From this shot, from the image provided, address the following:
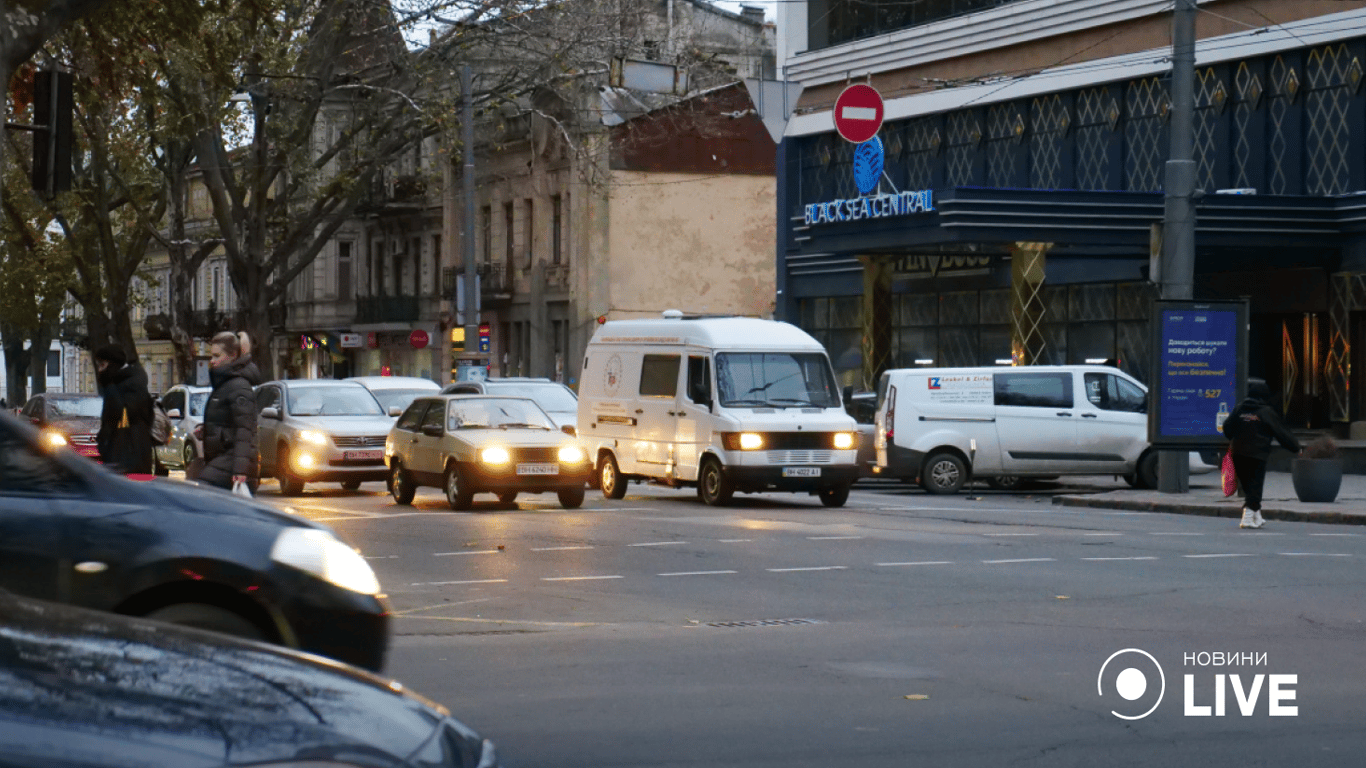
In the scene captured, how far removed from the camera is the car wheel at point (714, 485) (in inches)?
966

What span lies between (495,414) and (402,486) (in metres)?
1.74

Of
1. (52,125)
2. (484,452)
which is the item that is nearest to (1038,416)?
(484,452)

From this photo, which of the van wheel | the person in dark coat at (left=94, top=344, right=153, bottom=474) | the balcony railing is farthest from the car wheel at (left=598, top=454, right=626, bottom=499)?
the balcony railing

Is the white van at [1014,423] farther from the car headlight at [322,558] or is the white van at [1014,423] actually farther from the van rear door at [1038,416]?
the car headlight at [322,558]

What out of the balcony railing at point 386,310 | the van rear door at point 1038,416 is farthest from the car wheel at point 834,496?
the balcony railing at point 386,310

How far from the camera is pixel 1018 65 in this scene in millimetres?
38906

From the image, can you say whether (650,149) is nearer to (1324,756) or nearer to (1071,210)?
(1071,210)

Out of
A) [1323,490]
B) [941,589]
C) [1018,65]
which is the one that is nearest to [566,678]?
[941,589]

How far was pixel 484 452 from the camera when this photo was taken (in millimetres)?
23484

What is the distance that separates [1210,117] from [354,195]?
1873 centimetres

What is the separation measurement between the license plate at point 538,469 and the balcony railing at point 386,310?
134 feet

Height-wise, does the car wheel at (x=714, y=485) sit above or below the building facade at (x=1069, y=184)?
below

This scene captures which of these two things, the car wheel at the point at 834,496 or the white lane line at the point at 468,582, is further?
the car wheel at the point at 834,496

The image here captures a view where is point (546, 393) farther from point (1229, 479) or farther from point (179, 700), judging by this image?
point (179, 700)
